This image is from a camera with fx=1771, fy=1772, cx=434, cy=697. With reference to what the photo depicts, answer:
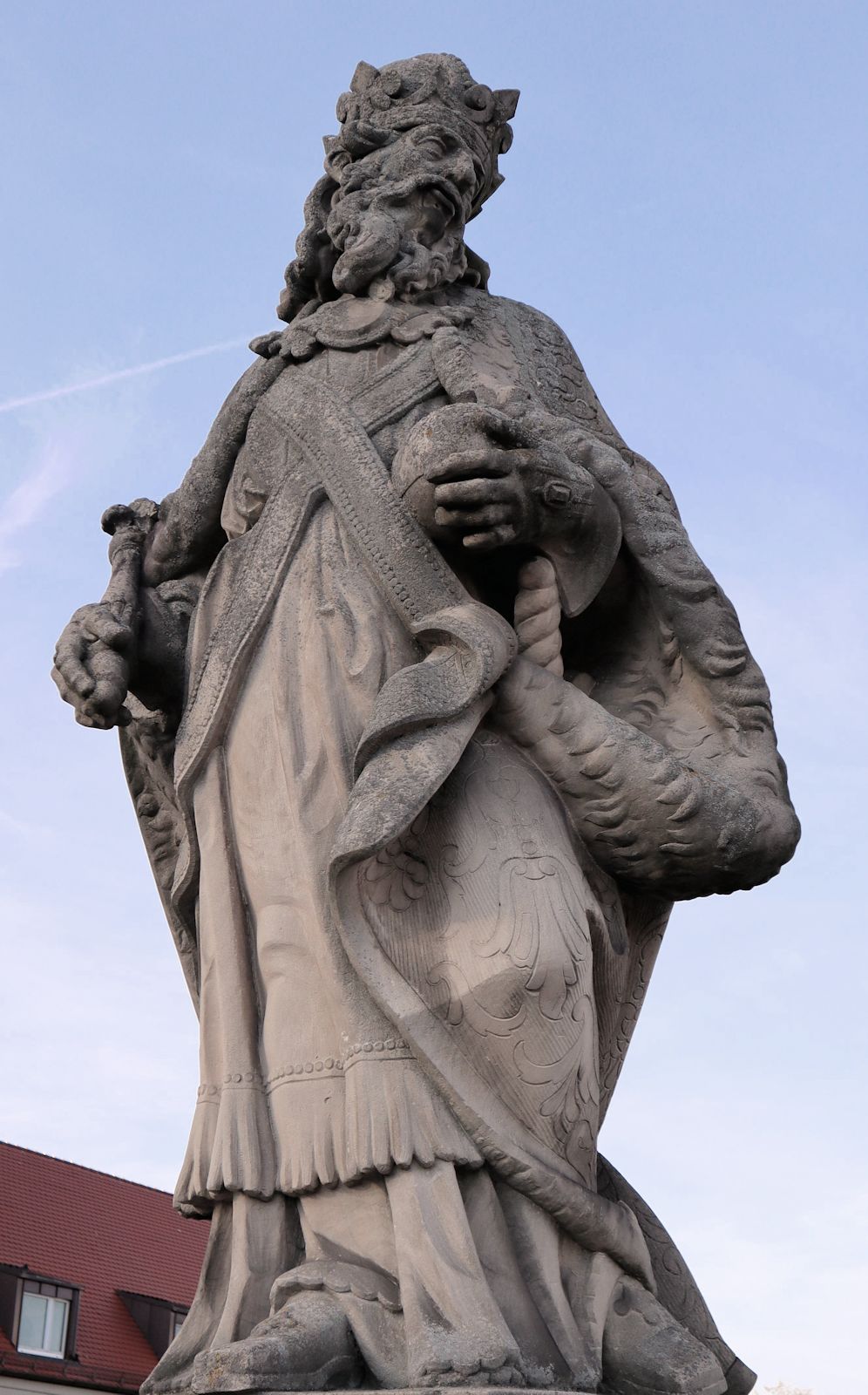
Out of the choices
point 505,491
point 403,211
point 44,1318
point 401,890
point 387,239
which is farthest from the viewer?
point 44,1318

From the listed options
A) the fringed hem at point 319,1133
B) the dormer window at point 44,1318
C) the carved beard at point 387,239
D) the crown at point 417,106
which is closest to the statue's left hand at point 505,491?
the carved beard at point 387,239

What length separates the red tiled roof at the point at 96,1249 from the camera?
59.4 feet

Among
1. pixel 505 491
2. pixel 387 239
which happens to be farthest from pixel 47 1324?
pixel 505 491

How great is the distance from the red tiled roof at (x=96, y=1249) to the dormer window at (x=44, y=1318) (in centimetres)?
15

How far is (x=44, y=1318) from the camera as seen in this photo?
18.0m

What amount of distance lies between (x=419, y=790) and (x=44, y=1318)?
15.4m

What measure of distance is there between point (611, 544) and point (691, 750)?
621 mm

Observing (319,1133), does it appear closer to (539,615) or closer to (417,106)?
(539,615)

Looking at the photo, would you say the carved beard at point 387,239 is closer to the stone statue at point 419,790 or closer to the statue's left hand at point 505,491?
the stone statue at point 419,790

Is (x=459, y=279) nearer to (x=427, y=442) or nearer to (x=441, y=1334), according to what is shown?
(x=427, y=442)

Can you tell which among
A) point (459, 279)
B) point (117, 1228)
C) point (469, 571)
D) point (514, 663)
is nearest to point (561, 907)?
point (514, 663)

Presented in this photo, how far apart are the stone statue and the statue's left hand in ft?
0.04

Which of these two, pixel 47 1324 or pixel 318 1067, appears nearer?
pixel 318 1067

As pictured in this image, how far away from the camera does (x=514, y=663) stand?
4797 mm
